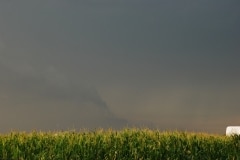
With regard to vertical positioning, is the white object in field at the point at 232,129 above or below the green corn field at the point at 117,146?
above

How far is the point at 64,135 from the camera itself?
1372cm

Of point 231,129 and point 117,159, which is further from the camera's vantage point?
point 231,129

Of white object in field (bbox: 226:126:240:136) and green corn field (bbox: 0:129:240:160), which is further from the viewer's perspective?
white object in field (bbox: 226:126:240:136)

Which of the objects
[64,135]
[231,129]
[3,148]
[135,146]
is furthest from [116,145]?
[231,129]

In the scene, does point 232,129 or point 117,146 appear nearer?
point 117,146

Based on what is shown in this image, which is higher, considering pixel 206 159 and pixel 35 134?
pixel 35 134

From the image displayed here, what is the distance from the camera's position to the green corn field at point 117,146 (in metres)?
11.6

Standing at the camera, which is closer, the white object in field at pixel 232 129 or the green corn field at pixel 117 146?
the green corn field at pixel 117 146

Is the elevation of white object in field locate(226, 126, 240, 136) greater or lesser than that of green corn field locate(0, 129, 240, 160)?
greater

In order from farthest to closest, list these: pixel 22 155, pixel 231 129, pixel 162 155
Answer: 1. pixel 231 129
2. pixel 162 155
3. pixel 22 155

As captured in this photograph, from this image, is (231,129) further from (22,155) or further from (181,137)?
(22,155)

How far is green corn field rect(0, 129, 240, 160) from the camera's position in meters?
11.6

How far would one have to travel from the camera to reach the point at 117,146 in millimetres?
12477

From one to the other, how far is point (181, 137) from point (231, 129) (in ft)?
17.0
